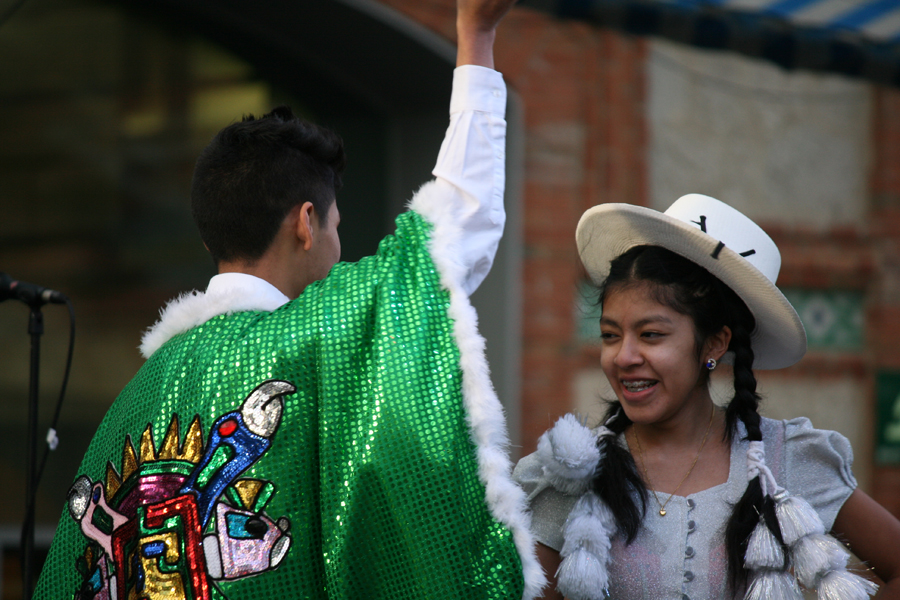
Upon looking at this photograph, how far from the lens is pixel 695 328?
209 cm

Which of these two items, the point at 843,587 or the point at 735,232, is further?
the point at 735,232

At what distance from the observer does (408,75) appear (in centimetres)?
473


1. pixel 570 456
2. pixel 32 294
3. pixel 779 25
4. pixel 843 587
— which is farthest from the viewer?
pixel 779 25

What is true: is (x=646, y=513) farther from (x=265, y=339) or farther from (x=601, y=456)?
(x=265, y=339)

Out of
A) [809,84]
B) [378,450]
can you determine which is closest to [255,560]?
[378,450]

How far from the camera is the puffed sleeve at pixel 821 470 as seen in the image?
6.73 ft

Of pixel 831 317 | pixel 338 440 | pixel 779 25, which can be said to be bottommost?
pixel 338 440

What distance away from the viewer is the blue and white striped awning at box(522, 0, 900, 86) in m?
3.67

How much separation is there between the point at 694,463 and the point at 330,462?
0.95m

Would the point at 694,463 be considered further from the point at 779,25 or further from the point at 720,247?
the point at 779,25

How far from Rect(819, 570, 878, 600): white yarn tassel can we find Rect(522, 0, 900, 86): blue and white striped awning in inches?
93.6

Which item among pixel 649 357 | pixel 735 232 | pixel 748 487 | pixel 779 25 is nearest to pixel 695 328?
pixel 649 357

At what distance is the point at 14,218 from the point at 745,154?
3875 millimetres

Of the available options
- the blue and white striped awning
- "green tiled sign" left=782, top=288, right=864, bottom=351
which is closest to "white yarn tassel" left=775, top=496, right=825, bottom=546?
the blue and white striped awning
